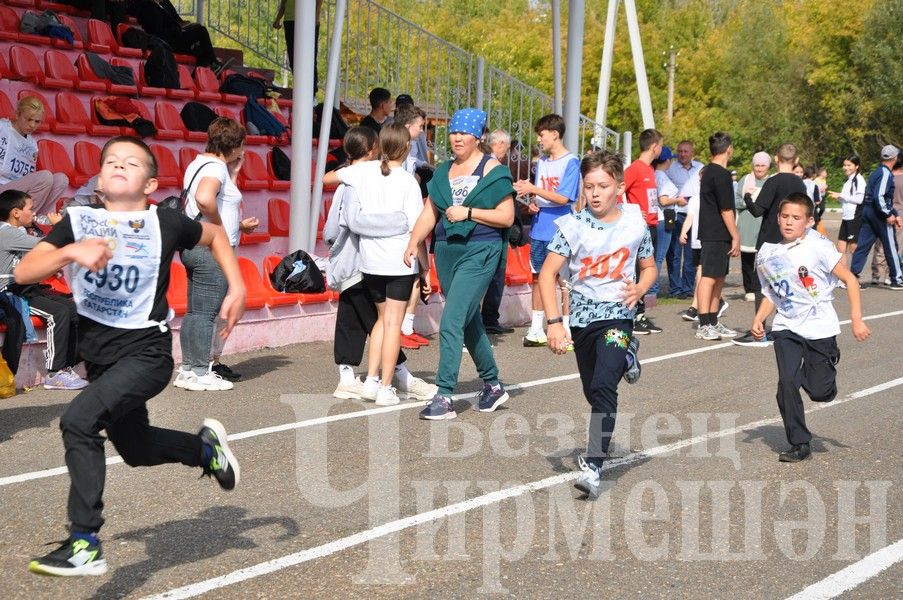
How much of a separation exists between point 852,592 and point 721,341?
7.29m

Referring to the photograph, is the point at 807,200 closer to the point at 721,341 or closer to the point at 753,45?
the point at 721,341

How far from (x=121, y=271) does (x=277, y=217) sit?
28.3 ft

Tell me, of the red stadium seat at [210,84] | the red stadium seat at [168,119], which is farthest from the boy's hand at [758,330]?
the red stadium seat at [210,84]

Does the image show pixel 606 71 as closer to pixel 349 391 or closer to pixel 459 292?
pixel 349 391

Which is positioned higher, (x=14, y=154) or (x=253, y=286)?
(x=14, y=154)

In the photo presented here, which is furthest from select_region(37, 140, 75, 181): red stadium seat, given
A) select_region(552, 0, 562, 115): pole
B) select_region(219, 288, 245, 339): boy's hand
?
select_region(219, 288, 245, 339): boy's hand

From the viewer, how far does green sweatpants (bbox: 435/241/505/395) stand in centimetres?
830

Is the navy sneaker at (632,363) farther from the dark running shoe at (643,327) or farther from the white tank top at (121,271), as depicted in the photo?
the dark running shoe at (643,327)

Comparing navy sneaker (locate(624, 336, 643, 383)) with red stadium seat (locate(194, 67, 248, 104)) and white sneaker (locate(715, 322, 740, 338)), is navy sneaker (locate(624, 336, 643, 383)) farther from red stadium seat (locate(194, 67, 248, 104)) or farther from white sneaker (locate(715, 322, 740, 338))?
red stadium seat (locate(194, 67, 248, 104))

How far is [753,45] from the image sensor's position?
63781 mm

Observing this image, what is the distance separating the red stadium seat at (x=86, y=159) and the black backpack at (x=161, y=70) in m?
2.40

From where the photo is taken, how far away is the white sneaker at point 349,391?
350 inches

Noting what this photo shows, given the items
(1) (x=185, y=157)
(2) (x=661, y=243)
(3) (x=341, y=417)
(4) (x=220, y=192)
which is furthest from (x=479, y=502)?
(2) (x=661, y=243)

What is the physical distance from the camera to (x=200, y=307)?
358 inches
